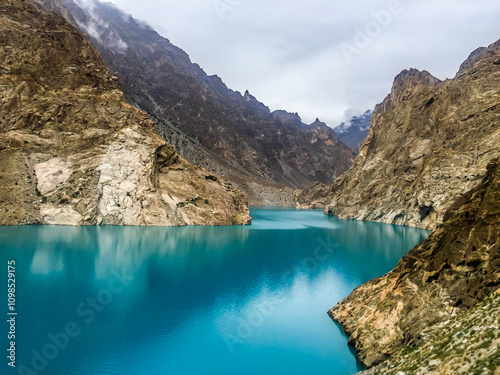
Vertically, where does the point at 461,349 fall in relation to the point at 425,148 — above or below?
below

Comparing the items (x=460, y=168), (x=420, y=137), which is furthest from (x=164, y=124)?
(x=460, y=168)

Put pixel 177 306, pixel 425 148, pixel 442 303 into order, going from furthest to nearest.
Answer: pixel 425 148
pixel 177 306
pixel 442 303

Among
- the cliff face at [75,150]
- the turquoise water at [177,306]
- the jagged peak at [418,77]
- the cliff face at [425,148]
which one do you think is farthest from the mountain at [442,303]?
the jagged peak at [418,77]

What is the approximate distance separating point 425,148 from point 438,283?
9182cm

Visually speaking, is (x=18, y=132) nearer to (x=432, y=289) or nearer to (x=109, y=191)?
(x=109, y=191)

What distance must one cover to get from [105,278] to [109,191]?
40.2m

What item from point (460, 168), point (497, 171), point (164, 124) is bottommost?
→ point (497, 171)

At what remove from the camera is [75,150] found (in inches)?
2633

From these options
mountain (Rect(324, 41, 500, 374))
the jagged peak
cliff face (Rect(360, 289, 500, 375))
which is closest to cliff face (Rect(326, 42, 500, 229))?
the jagged peak

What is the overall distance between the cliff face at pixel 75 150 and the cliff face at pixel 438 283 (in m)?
54.4

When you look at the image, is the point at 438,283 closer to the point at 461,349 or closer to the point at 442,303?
the point at 442,303

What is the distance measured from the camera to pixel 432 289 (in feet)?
49.6

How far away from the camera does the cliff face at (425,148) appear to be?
2852 inches

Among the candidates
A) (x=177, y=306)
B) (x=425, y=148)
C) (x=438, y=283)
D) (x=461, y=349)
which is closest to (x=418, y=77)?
(x=425, y=148)
